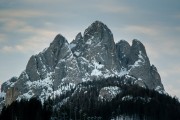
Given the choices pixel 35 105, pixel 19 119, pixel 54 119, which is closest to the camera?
pixel 19 119

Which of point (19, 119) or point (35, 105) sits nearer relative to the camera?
point (19, 119)

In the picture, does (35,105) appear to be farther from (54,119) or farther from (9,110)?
(54,119)

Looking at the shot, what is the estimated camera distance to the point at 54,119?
632ft

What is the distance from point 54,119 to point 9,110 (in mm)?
31779

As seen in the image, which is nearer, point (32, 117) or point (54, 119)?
point (32, 117)

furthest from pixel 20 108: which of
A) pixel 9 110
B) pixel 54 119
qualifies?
pixel 54 119

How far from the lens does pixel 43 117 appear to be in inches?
6309

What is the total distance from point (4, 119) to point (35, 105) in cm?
1360

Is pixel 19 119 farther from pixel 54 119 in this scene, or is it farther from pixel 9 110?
pixel 54 119

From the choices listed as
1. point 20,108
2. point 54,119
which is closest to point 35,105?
point 20,108

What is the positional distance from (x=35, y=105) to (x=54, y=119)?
26.1 m

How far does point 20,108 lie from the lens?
16300 cm

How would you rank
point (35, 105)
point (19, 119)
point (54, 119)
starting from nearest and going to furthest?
point (19, 119) < point (35, 105) < point (54, 119)

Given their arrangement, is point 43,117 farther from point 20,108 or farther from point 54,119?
point 54,119
